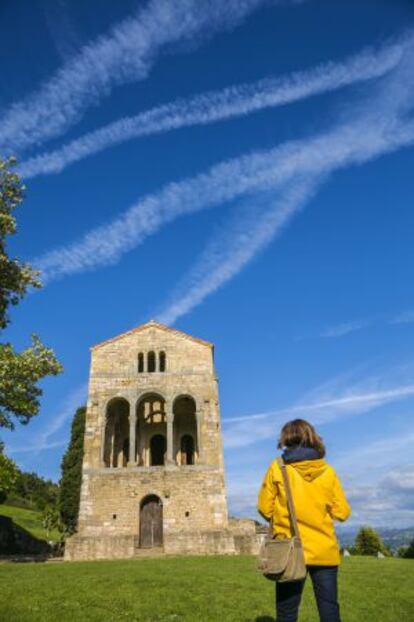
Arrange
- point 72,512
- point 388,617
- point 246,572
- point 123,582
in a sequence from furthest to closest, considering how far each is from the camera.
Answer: point 72,512
point 246,572
point 123,582
point 388,617

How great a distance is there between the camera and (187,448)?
36438 mm

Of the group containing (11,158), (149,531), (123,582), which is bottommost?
(123,582)

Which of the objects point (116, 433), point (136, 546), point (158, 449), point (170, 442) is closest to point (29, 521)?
point (158, 449)

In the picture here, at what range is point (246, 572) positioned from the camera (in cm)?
1444

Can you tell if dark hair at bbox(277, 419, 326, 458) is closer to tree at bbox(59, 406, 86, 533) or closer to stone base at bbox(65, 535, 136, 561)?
stone base at bbox(65, 535, 136, 561)

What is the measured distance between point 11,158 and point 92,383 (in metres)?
15.1

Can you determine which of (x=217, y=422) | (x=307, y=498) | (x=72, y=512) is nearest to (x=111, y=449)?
(x=217, y=422)

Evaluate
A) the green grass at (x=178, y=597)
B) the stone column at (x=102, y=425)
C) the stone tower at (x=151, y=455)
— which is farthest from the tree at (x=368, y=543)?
the green grass at (x=178, y=597)

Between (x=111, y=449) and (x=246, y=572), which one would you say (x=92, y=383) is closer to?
(x=111, y=449)

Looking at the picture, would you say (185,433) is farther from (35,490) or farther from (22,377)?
(35,490)

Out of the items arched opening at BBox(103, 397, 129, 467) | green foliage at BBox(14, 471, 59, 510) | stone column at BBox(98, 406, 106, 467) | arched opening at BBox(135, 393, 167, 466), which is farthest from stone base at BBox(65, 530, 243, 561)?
green foliage at BBox(14, 471, 59, 510)

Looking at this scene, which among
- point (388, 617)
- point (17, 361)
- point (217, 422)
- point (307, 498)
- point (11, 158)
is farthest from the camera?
point (217, 422)

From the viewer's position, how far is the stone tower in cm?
2617

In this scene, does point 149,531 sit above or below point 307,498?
above
